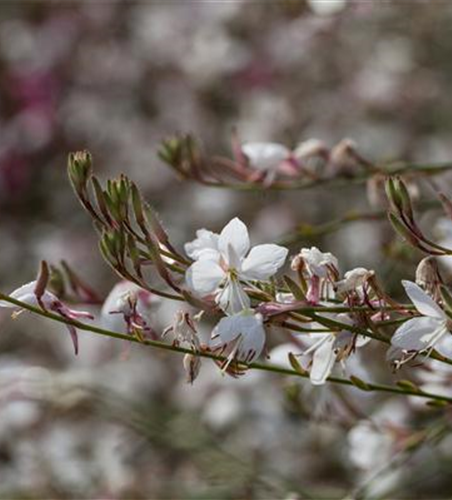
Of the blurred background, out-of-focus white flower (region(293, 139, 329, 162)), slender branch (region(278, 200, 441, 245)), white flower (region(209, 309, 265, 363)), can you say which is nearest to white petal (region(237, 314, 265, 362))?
white flower (region(209, 309, 265, 363))

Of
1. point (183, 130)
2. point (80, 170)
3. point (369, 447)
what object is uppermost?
point (80, 170)

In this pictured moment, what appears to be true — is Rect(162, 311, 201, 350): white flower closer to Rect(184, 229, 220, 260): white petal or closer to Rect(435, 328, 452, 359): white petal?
Rect(184, 229, 220, 260): white petal

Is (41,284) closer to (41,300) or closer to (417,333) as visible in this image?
(41,300)

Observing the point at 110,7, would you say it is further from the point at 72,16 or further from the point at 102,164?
the point at 102,164

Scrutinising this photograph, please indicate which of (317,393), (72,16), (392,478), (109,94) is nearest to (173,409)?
(392,478)

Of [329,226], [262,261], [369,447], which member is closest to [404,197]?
[262,261]

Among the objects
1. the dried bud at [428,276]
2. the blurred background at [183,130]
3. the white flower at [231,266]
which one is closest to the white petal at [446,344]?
the dried bud at [428,276]
